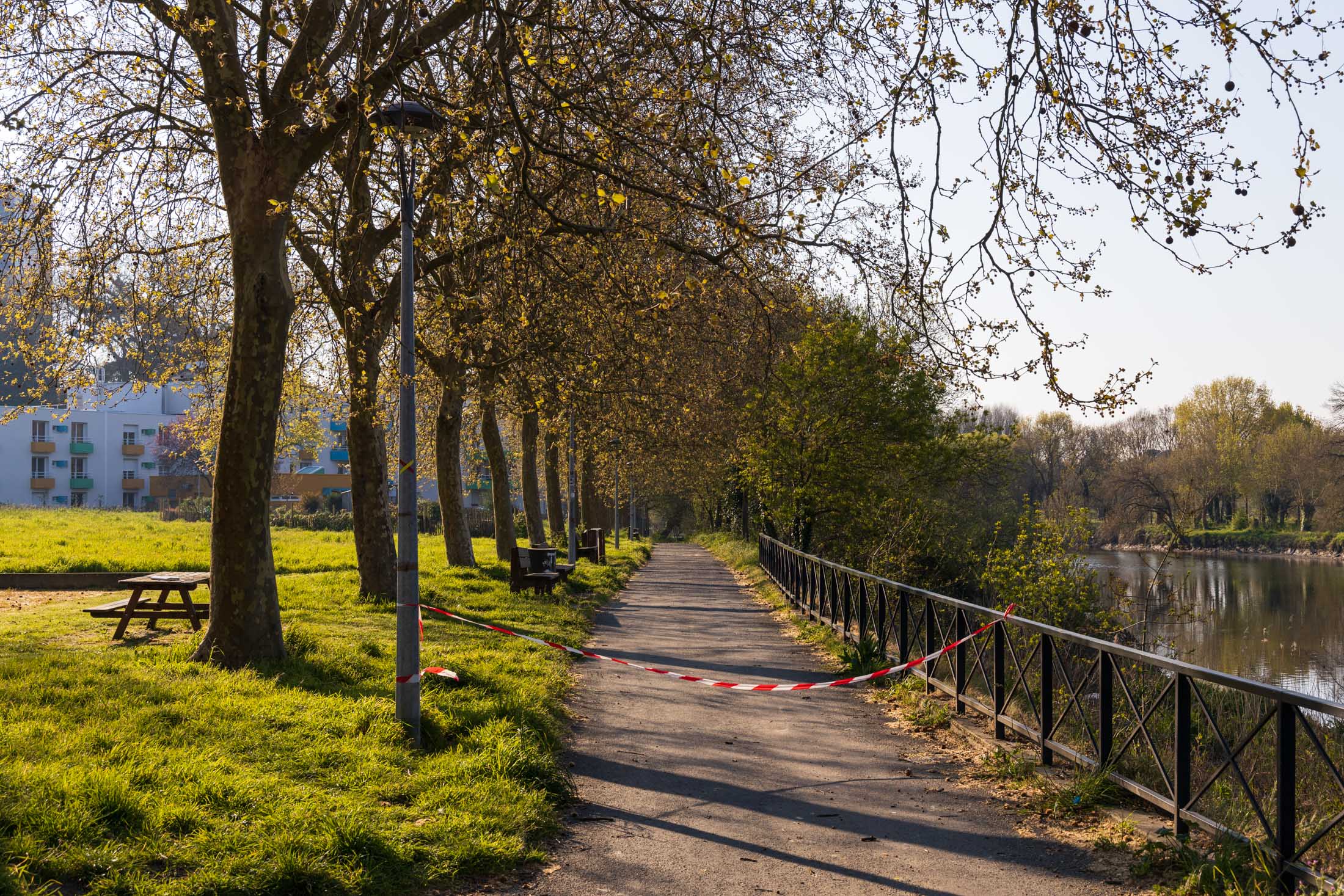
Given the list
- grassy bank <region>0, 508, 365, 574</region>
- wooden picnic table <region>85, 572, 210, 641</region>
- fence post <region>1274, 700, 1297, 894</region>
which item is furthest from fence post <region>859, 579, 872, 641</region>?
grassy bank <region>0, 508, 365, 574</region>

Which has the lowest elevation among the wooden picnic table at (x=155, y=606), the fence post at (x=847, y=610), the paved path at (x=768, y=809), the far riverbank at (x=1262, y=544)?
the far riverbank at (x=1262, y=544)

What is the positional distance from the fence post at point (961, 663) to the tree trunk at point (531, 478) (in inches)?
721

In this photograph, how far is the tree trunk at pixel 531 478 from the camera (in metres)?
27.6

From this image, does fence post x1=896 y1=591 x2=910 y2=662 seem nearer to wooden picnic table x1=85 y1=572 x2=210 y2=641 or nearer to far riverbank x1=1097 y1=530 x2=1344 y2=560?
wooden picnic table x1=85 y1=572 x2=210 y2=641

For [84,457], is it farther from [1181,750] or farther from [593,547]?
[1181,750]

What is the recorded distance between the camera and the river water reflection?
18.1 meters

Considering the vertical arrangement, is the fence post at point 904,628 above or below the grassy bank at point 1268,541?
above

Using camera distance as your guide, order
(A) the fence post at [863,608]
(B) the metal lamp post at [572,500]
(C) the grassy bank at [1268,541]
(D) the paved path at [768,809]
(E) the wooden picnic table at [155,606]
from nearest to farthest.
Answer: (D) the paved path at [768,809], (E) the wooden picnic table at [155,606], (A) the fence post at [863,608], (B) the metal lamp post at [572,500], (C) the grassy bank at [1268,541]

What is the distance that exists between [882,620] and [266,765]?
7.60m

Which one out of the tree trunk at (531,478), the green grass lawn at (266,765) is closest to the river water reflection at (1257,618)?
the green grass lawn at (266,765)

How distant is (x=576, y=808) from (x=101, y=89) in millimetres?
10344

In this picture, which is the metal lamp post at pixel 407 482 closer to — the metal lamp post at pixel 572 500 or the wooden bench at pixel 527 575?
the wooden bench at pixel 527 575

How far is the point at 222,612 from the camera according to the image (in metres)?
9.73

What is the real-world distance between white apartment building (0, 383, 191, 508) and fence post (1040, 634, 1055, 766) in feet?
Result: 236
